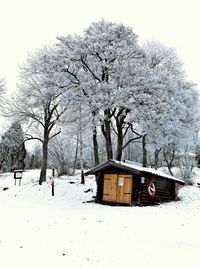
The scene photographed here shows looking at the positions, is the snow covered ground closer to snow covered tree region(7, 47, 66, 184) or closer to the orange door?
the orange door

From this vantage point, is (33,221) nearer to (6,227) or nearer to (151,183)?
(6,227)

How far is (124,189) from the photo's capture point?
61.2 ft

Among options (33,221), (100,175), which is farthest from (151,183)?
(33,221)

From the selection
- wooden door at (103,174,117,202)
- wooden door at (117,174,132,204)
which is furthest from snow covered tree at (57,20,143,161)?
wooden door at (117,174,132,204)

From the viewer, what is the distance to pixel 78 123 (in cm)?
2250

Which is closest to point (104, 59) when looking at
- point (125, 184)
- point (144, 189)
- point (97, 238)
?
point (125, 184)

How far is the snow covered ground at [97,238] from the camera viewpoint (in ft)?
22.6

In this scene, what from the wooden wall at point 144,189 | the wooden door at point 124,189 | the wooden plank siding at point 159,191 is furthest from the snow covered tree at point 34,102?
the wooden plank siding at point 159,191

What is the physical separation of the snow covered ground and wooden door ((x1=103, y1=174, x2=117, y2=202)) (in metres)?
3.74

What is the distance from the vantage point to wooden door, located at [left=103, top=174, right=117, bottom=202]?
1884 cm

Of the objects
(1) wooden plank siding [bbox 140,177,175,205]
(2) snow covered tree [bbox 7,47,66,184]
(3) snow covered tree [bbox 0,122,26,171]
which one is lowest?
(1) wooden plank siding [bbox 140,177,175,205]

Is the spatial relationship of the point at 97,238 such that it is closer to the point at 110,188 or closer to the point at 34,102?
the point at 110,188

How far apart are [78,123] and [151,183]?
24.7 feet

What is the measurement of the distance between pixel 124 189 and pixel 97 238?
972 cm
